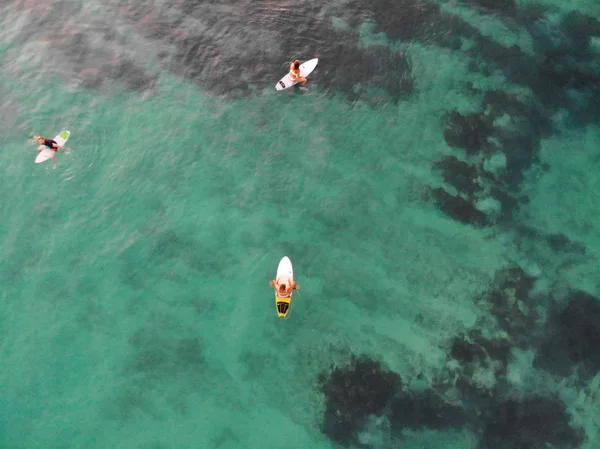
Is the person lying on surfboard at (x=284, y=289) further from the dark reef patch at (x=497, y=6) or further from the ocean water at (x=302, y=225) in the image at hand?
the dark reef patch at (x=497, y=6)

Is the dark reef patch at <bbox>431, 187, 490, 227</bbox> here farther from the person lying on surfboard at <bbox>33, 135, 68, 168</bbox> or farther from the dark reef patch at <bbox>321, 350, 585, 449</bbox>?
the person lying on surfboard at <bbox>33, 135, 68, 168</bbox>

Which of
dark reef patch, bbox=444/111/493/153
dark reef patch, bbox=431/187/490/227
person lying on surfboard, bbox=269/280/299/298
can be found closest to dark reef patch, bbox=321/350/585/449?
person lying on surfboard, bbox=269/280/299/298

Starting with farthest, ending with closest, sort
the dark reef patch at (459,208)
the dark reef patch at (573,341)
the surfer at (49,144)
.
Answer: the surfer at (49,144)
the dark reef patch at (459,208)
the dark reef patch at (573,341)

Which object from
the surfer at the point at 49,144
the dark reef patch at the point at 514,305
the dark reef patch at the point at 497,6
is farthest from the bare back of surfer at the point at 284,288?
the dark reef patch at the point at 497,6

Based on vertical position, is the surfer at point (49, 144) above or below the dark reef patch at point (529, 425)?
above

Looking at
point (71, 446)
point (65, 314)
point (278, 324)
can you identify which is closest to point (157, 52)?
point (65, 314)

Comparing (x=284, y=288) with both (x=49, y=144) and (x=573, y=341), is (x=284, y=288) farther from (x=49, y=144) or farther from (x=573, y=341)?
(x=49, y=144)

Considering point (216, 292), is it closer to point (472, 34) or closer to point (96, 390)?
point (96, 390)
